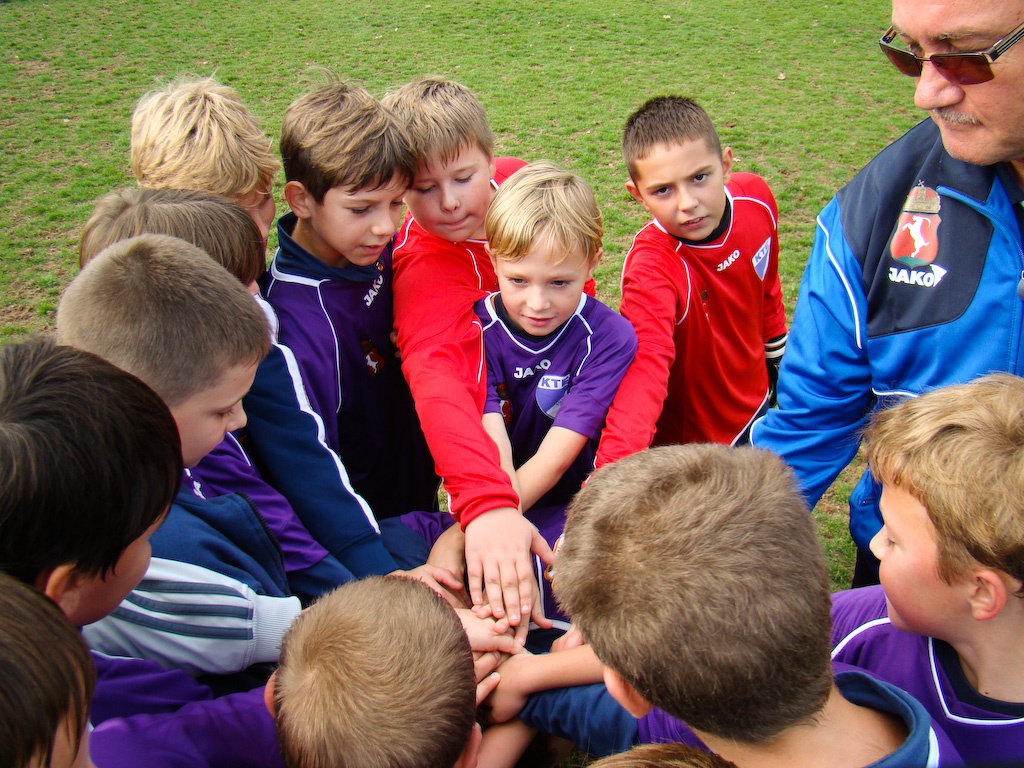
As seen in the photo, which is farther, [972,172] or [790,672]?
[972,172]

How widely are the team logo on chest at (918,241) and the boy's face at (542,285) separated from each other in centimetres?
97

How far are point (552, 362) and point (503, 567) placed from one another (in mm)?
768

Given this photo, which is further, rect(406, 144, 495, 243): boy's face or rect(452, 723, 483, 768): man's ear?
rect(406, 144, 495, 243): boy's face

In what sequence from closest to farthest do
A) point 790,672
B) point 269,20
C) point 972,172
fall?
point 790,672 → point 972,172 → point 269,20

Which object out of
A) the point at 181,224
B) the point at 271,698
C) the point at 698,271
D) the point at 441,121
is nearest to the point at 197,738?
the point at 271,698

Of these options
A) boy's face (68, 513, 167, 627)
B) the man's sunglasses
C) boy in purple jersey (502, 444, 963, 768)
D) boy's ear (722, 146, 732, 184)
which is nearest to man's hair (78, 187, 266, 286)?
boy's face (68, 513, 167, 627)

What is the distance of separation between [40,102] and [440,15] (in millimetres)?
7462

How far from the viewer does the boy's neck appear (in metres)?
1.15

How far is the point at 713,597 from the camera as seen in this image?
3.65ft

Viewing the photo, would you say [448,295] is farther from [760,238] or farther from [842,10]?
[842,10]

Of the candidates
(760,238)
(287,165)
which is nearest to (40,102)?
(287,165)

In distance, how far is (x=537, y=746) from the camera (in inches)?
83.4

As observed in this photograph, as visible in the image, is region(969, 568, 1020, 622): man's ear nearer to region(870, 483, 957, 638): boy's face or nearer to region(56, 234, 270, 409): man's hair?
region(870, 483, 957, 638): boy's face

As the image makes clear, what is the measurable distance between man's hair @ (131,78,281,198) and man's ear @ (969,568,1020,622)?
97.2 inches
